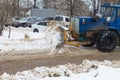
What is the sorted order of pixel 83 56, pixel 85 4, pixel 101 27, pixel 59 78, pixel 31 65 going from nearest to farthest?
1. pixel 59 78
2. pixel 31 65
3. pixel 83 56
4. pixel 101 27
5. pixel 85 4

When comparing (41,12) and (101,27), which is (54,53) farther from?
(41,12)

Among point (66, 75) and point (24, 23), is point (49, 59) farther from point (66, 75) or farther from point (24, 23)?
point (24, 23)

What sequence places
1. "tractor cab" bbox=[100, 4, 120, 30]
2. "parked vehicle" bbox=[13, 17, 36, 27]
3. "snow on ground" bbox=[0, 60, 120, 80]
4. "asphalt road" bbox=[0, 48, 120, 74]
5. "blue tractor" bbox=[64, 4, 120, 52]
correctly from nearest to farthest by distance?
"snow on ground" bbox=[0, 60, 120, 80]
"asphalt road" bbox=[0, 48, 120, 74]
"blue tractor" bbox=[64, 4, 120, 52]
"tractor cab" bbox=[100, 4, 120, 30]
"parked vehicle" bbox=[13, 17, 36, 27]

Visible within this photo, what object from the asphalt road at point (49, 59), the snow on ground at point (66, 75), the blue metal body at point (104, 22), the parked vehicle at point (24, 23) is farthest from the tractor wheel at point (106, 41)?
the parked vehicle at point (24, 23)

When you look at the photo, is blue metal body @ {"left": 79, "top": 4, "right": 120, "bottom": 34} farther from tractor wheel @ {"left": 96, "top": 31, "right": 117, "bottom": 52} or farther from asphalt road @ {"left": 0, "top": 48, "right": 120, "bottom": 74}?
asphalt road @ {"left": 0, "top": 48, "right": 120, "bottom": 74}

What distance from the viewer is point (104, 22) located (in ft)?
56.5

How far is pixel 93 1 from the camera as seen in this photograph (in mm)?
58375

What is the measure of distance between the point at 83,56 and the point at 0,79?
6440 mm

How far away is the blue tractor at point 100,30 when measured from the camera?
55.1ft

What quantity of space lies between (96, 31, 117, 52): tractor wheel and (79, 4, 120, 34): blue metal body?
0.47 meters

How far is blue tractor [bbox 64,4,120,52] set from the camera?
16.8 meters

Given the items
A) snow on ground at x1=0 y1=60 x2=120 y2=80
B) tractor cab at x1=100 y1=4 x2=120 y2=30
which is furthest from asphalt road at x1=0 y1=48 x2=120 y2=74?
snow on ground at x1=0 y1=60 x2=120 y2=80

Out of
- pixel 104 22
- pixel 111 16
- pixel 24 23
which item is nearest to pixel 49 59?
pixel 104 22

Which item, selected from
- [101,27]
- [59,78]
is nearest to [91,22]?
[101,27]
